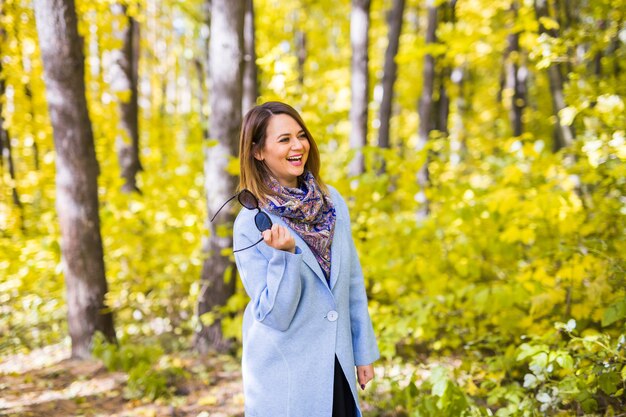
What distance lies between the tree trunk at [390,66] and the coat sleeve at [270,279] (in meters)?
6.20

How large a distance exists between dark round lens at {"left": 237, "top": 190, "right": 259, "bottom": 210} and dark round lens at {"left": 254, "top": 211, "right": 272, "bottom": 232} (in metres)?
0.07

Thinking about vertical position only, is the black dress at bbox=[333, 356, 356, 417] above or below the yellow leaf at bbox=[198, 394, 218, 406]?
above

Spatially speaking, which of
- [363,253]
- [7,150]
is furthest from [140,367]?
[7,150]

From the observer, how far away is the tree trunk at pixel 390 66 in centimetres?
770

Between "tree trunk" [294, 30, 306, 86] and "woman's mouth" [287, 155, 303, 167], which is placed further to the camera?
"tree trunk" [294, 30, 306, 86]

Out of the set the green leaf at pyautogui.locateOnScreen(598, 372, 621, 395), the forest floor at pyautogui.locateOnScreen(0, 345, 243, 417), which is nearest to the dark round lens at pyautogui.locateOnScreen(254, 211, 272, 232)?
the green leaf at pyautogui.locateOnScreen(598, 372, 621, 395)

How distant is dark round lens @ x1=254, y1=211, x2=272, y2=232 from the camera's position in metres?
1.75

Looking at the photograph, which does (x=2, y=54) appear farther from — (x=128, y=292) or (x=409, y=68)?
(x=409, y=68)

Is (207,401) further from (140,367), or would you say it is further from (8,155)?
(8,155)

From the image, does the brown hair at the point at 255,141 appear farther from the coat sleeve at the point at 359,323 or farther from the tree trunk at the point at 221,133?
the tree trunk at the point at 221,133

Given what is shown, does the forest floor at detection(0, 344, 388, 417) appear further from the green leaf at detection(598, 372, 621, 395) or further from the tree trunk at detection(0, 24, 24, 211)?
the tree trunk at detection(0, 24, 24, 211)

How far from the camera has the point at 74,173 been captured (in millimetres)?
4398

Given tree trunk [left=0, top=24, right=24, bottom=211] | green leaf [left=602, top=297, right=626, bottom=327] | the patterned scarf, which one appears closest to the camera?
the patterned scarf

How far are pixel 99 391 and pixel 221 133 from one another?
241 centimetres
